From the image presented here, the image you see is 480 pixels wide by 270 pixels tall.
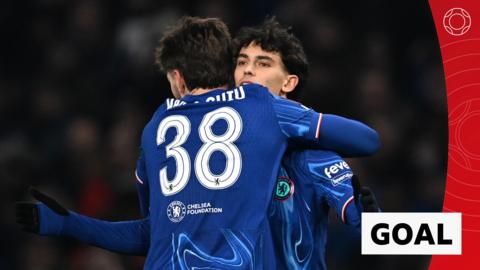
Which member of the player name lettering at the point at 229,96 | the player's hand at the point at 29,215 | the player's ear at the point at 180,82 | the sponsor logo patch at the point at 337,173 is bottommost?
the player's hand at the point at 29,215

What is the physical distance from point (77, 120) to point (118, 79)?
715 millimetres

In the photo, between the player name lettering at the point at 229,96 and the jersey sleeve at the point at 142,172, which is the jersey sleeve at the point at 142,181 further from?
the player name lettering at the point at 229,96

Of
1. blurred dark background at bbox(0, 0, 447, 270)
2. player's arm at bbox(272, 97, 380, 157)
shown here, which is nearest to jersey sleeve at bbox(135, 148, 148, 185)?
player's arm at bbox(272, 97, 380, 157)

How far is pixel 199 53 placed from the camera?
5.54m

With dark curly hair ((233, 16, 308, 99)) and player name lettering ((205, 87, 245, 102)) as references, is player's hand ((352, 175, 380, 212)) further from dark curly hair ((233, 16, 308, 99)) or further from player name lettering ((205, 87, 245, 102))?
dark curly hair ((233, 16, 308, 99))

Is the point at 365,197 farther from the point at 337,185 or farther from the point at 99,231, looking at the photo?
the point at 99,231

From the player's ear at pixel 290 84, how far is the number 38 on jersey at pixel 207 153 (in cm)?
70

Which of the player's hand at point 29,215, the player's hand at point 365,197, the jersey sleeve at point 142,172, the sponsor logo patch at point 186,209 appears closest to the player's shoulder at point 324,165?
the player's hand at point 365,197

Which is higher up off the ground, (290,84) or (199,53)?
(199,53)

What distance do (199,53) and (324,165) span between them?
757 millimetres

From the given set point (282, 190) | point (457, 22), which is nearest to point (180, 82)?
point (282, 190)

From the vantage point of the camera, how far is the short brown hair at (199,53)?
217 inches

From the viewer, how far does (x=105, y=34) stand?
1167cm

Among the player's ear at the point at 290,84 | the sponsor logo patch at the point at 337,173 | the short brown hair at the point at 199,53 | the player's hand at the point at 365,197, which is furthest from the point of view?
the player's ear at the point at 290,84
